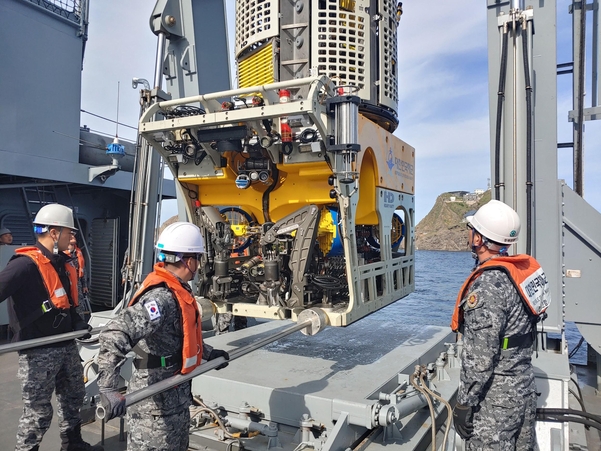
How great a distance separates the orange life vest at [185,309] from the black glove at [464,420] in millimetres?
1629

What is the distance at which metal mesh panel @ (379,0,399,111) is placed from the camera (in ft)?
18.4

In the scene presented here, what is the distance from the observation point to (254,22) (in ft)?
18.2

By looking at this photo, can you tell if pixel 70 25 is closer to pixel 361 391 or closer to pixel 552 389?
pixel 361 391

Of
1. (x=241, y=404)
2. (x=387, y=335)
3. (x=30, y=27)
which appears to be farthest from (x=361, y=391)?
(x=30, y=27)

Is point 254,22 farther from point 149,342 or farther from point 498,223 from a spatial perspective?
point 149,342

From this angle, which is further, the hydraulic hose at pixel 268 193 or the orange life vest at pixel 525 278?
the hydraulic hose at pixel 268 193

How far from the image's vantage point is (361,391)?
12.2 ft

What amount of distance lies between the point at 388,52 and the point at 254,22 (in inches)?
66.0

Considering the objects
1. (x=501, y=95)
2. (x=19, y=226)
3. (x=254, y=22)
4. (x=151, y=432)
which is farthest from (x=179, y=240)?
(x=19, y=226)

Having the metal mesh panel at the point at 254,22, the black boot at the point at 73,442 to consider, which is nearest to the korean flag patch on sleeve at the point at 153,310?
the black boot at the point at 73,442

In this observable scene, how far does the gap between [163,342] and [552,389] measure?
285cm

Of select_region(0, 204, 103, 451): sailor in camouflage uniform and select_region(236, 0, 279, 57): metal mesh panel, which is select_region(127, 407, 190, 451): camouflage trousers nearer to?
select_region(0, 204, 103, 451): sailor in camouflage uniform

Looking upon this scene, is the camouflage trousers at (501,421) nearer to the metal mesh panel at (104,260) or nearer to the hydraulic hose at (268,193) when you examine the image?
the hydraulic hose at (268,193)

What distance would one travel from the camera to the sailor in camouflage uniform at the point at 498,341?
2711 millimetres
